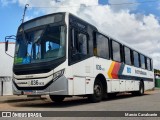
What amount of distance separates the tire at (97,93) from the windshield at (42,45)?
271 cm

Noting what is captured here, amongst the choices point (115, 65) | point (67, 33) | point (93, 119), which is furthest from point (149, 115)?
point (115, 65)

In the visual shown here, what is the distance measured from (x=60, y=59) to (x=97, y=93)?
9.76 feet

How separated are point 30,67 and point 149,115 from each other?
16.1 ft

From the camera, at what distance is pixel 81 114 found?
9.02 metres

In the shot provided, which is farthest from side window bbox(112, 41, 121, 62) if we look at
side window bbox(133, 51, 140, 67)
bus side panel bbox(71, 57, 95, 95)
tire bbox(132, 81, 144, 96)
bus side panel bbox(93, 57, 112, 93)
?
tire bbox(132, 81, 144, 96)

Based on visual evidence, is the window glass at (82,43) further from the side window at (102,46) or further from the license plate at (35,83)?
the license plate at (35,83)

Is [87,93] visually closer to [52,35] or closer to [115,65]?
[52,35]

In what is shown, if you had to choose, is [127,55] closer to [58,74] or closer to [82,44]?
[82,44]

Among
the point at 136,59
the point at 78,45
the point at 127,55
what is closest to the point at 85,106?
the point at 78,45

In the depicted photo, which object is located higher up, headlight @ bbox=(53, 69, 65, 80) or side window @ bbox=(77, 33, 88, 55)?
side window @ bbox=(77, 33, 88, 55)

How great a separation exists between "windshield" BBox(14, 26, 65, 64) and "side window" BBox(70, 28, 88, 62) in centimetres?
46

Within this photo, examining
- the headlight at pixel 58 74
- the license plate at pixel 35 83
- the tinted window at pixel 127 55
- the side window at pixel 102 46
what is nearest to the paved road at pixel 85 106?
the license plate at pixel 35 83

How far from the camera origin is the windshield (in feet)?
37.8

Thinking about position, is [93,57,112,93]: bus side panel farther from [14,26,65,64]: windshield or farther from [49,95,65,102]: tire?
[14,26,65,64]: windshield
